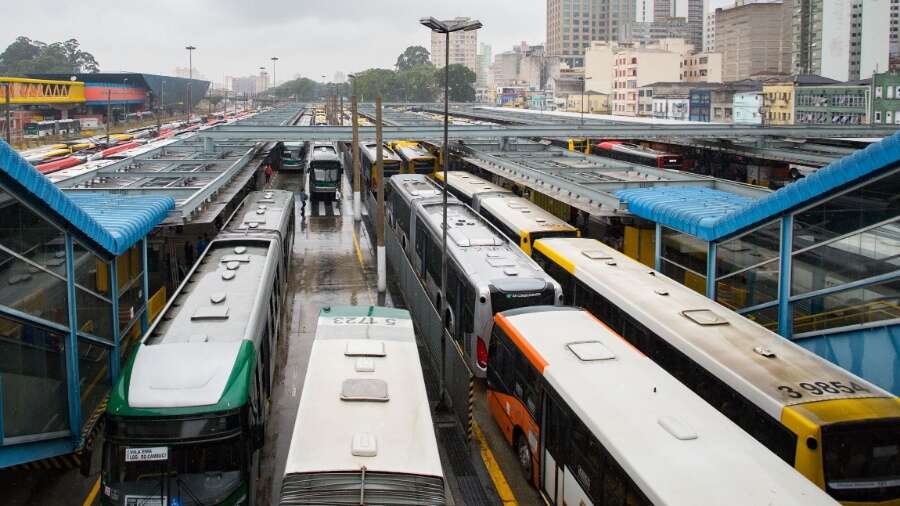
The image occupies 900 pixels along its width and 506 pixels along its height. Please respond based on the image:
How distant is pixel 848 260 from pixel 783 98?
64699 millimetres

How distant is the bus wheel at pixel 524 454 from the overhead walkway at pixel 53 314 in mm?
6157

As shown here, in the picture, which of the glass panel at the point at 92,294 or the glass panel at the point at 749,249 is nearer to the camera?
the glass panel at the point at 92,294

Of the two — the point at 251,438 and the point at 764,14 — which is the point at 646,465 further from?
the point at 764,14

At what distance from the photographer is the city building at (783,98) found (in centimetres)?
7119

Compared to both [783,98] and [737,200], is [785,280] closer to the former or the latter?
[737,200]

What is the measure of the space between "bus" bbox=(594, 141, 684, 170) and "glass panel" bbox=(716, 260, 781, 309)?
71.9ft

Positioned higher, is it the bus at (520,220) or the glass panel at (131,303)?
the bus at (520,220)

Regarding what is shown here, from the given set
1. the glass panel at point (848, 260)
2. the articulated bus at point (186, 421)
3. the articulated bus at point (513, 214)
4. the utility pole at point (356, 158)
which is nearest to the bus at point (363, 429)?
the articulated bus at point (186, 421)

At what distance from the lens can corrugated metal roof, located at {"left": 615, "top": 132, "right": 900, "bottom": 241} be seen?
479 inches

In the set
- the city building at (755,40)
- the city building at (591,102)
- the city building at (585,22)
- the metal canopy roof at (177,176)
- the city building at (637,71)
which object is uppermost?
the city building at (585,22)

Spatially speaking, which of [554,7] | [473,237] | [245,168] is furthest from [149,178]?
[554,7]

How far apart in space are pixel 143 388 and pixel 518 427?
522 cm

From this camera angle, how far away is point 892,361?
1202 cm

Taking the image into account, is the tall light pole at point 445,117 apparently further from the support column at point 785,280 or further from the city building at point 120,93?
the city building at point 120,93
